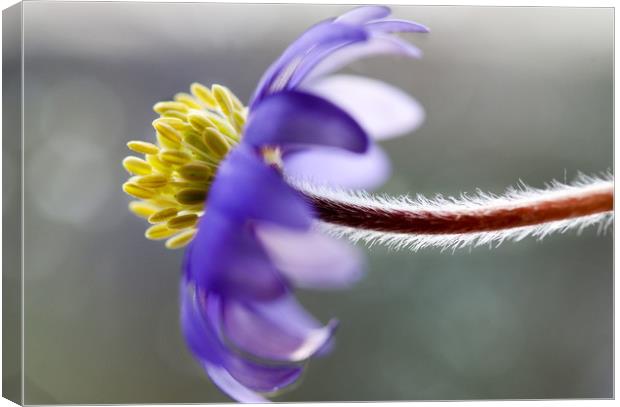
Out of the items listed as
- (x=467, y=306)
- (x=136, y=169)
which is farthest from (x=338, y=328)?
(x=136, y=169)

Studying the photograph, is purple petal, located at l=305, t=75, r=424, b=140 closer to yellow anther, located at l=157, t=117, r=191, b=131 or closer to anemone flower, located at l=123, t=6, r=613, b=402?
anemone flower, located at l=123, t=6, r=613, b=402

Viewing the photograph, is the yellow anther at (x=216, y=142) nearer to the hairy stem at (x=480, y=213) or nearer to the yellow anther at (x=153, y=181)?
the yellow anther at (x=153, y=181)

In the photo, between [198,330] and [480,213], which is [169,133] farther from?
[480,213]

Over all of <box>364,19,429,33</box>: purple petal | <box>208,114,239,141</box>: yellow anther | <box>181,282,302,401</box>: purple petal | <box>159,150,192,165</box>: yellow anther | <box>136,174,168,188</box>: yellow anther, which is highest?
<box>364,19,429,33</box>: purple petal

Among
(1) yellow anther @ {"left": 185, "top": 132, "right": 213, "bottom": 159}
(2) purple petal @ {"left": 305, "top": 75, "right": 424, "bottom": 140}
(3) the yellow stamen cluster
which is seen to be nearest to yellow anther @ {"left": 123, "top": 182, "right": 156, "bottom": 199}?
(3) the yellow stamen cluster

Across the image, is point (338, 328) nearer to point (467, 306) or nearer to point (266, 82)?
point (467, 306)

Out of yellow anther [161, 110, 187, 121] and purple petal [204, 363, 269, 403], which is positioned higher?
yellow anther [161, 110, 187, 121]
